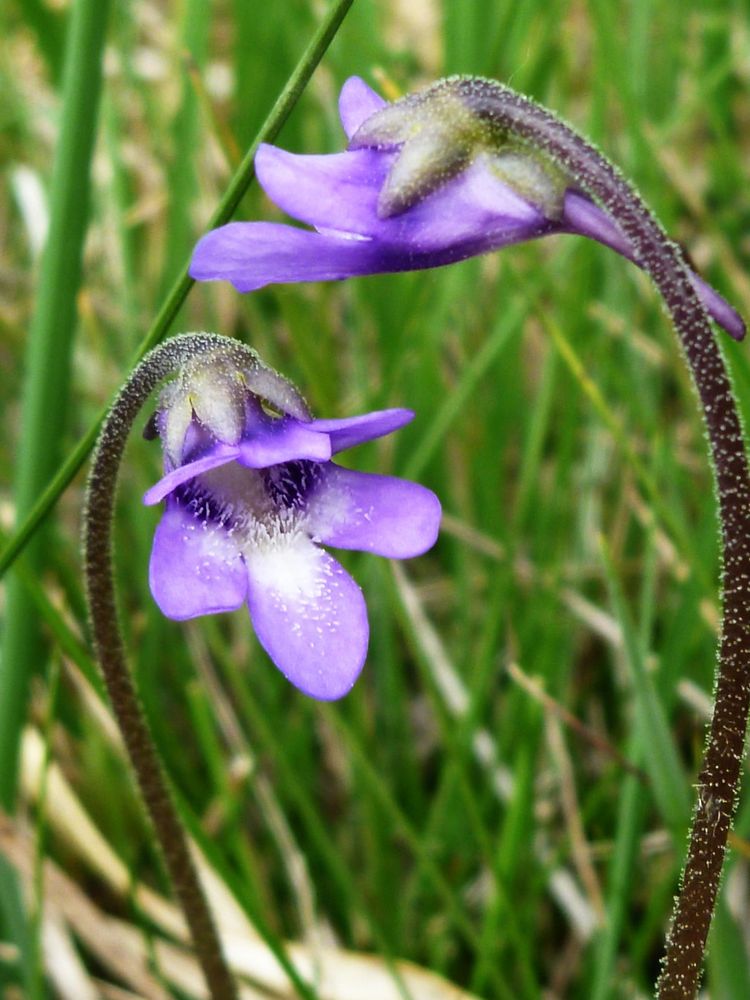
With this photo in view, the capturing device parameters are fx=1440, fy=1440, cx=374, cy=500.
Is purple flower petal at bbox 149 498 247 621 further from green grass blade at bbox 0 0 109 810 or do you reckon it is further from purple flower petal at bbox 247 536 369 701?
green grass blade at bbox 0 0 109 810

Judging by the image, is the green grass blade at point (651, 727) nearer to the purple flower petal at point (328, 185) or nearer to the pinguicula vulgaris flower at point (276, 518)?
the pinguicula vulgaris flower at point (276, 518)

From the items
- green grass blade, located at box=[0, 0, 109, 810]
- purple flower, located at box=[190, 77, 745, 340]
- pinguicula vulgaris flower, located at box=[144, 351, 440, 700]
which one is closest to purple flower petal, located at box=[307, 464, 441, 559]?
pinguicula vulgaris flower, located at box=[144, 351, 440, 700]

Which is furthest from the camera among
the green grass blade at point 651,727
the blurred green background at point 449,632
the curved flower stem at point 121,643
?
the blurred green background at point 449,632

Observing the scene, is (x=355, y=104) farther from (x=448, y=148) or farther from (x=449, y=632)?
(x=449, y=632)

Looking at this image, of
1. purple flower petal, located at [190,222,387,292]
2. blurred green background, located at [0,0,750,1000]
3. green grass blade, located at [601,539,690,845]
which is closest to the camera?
purple flower petal, located at [190,222,387,292]

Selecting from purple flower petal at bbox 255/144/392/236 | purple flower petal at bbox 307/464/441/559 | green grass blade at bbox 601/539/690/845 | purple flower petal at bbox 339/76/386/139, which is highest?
purple flower petal at bbox 339/76/386/139

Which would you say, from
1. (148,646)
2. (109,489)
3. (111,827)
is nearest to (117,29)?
(148,646)

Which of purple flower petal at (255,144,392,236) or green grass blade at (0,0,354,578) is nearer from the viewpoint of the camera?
purple flower petal at (255,144,392,236)

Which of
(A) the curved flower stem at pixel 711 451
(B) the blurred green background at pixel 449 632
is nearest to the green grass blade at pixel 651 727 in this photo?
(B) the blurred green background at pixel 449 632
